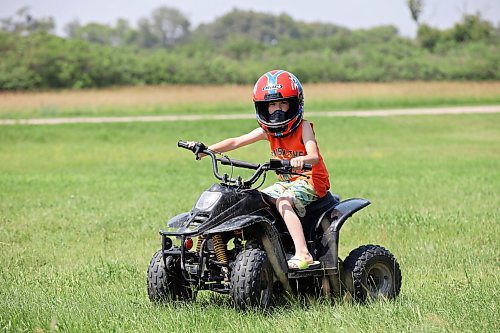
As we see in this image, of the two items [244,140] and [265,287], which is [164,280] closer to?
[265,287]

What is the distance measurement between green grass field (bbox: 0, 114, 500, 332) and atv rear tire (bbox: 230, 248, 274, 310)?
13 centimetres

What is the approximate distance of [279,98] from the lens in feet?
26.1

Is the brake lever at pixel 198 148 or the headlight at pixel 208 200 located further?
the brake lever at pixel 198 148

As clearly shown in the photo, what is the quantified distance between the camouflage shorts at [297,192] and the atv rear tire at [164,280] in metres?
1.04

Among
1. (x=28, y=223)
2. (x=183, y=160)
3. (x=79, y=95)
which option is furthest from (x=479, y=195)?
(x=79, y=95)

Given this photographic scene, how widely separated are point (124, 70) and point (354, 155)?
38.9 m

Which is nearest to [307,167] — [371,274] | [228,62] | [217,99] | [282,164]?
[282,164]

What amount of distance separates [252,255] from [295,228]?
606 mm

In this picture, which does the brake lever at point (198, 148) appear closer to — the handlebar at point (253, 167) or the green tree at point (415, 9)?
the handlebar at point (253, 167)

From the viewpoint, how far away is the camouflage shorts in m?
8.01

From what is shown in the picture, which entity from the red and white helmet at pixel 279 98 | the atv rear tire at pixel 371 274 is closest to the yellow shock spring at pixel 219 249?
the red and white helmet at pixel 279 98

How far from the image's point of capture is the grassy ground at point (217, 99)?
46.0 metres

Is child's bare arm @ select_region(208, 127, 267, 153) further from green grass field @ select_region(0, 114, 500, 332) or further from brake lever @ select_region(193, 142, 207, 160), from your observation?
green grass field @ select_region(0, 114, 500, 332)

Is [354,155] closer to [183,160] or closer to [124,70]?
[183,160]
